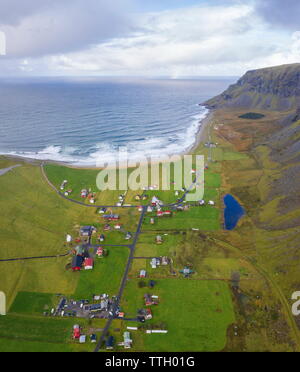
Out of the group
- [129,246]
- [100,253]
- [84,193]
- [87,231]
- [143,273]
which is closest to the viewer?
[143,273]

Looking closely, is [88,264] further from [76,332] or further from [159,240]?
[159,240]

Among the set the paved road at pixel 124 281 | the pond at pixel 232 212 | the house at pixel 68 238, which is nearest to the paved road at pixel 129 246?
the paved road at pixel 124 281

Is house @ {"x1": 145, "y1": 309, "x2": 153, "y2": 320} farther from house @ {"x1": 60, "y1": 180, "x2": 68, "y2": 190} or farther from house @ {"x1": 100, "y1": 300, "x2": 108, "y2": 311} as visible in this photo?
house @ {"x1": 60, "y1": 180, "x2": 68, "y2": 190}

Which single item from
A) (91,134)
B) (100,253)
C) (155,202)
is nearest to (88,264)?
(100,253)

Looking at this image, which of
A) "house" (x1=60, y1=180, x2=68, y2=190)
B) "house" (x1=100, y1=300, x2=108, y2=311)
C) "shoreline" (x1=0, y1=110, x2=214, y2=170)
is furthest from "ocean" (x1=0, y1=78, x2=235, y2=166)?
"house" (x1=100, y1=300, x2=108, y2=311)

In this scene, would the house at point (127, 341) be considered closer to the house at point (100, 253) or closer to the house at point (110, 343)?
the house at point (110, 343)

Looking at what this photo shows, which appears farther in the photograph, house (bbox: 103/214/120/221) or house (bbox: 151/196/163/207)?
house (bbox: 151/196/163/207)
